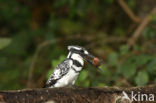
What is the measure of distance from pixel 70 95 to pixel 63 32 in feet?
15.6

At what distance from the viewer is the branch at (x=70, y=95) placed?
2102 mm

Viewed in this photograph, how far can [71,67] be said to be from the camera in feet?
8.21

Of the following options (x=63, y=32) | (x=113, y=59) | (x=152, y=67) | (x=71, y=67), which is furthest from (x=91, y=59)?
(x=63, y=32)

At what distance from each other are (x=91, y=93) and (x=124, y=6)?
3.07 m

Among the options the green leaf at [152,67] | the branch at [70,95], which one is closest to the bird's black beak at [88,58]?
the branch at [70,95]

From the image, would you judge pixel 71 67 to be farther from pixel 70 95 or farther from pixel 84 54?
pixel 70 95

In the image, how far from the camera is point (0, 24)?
7.29m

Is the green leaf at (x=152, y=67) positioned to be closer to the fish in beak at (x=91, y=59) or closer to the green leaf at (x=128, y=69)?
the green leaf at (x=128, y=69)

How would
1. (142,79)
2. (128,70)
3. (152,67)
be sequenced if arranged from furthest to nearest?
(128,70) → (152,67) → (142,79)

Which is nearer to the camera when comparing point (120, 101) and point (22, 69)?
point (120, 101)

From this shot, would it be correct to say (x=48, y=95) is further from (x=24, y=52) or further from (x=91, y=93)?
(x=24, y=52)

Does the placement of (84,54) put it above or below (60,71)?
above

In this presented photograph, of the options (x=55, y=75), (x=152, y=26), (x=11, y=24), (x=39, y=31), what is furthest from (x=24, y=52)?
(x=55, y=75)

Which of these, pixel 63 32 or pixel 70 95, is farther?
pixel 63 32
